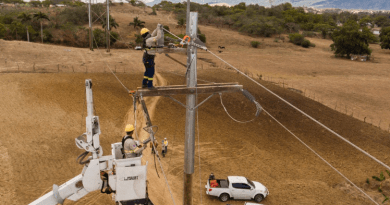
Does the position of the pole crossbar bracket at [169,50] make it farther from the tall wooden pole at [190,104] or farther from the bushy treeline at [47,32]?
the bushy treeline at [47,32]

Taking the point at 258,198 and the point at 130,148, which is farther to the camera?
the point at 258,198

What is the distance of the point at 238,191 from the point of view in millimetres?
15500

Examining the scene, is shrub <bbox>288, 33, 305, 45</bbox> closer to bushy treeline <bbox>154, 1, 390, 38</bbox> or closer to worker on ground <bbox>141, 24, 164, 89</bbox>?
bushy treeline <bbox>154, 1, 390, 38</bbox>

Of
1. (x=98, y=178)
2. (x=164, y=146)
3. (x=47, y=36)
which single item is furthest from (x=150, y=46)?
(x=47, y=36)

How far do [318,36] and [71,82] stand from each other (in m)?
61.7

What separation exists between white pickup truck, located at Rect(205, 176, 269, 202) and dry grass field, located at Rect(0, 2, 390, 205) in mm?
430

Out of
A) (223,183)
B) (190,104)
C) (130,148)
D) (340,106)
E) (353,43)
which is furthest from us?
(353,43)

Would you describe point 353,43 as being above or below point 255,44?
above

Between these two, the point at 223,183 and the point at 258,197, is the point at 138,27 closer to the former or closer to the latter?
the point at 223,183

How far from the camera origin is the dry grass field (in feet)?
53.1

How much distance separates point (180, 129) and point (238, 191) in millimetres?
7950

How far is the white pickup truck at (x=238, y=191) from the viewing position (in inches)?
608

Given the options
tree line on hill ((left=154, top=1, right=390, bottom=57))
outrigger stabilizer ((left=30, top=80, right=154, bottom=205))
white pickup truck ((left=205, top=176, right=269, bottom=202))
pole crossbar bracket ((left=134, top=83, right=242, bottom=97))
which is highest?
tree line on hill ((left=154, top=1, right=390, bottom=57))

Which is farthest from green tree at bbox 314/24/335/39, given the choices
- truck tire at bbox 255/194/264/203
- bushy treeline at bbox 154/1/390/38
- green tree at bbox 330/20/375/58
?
truck tire at bbox 255/194/264/203
